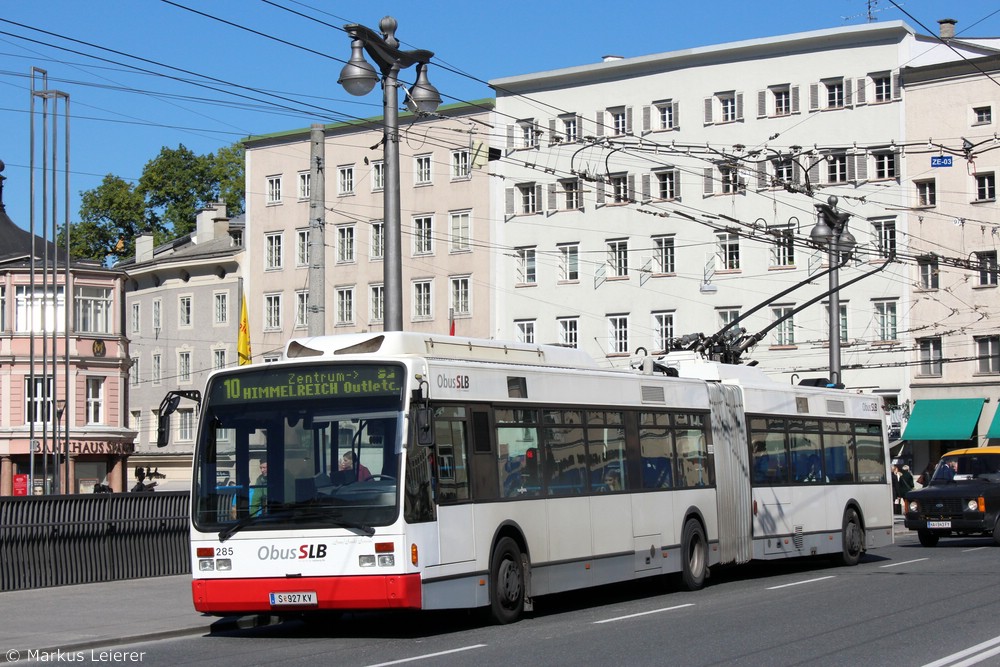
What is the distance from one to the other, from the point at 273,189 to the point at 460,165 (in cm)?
1174

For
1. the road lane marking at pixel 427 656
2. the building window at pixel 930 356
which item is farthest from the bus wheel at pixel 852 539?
the building window at pixel 930 356

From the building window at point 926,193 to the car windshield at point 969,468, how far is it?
2796cm

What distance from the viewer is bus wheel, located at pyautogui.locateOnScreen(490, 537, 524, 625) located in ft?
50.2

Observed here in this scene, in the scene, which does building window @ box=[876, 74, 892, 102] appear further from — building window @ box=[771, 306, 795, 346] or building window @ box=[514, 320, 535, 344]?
building window @ box=[514, 320, 535, 344]

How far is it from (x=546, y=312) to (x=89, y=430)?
796 inches

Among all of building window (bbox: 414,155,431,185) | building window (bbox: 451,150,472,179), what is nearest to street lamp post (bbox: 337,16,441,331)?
building window (bbox: 451,150,472,179)

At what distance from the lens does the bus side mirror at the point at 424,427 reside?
13.8 meters

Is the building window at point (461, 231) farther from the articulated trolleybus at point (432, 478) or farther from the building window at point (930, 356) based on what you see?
the articulated trolleybus at point (432, 478)

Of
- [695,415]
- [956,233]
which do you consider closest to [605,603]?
[695,415]

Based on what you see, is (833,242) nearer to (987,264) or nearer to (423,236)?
(987,264)

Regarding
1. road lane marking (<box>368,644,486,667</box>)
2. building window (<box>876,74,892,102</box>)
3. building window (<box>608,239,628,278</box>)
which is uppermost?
building window (<box>876,74,892,102</box>)

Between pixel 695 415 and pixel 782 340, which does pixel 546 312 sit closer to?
pixel 782 340

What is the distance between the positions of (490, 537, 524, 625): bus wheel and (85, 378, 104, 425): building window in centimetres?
4586

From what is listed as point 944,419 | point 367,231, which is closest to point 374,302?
point 367,231
